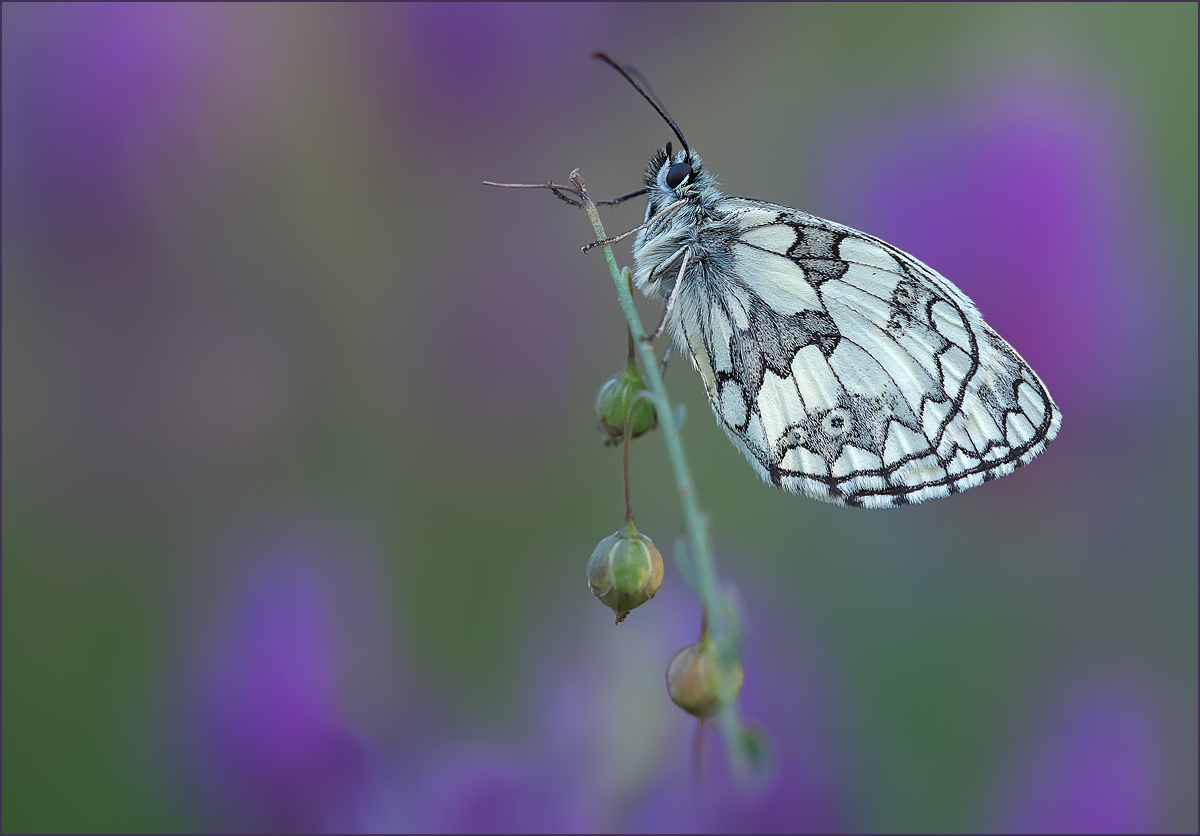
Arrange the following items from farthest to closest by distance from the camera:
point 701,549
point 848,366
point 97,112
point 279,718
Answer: point 97,112 → point 279,718 → point 848,366 → point 701,549

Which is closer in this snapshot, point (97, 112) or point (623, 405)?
point (623, 405)

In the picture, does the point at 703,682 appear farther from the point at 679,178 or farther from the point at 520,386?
the point at 520,386

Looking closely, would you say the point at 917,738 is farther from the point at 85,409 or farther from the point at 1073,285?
the point at 85,409

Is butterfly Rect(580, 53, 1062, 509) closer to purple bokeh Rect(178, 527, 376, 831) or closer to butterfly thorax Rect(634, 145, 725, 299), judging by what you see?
butterfly thorax Rect(634, 145, 725, 299)

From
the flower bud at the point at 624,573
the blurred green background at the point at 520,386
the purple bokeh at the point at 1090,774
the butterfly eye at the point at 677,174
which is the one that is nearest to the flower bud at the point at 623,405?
the flower bud at the point at 624,573

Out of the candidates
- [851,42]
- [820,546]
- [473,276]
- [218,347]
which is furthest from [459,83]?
[820,546]

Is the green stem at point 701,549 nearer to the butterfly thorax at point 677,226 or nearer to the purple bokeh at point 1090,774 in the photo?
the butterfly thorax at point 677,226

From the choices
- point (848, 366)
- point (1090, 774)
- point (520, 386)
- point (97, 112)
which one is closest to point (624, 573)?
point (848, 366)
